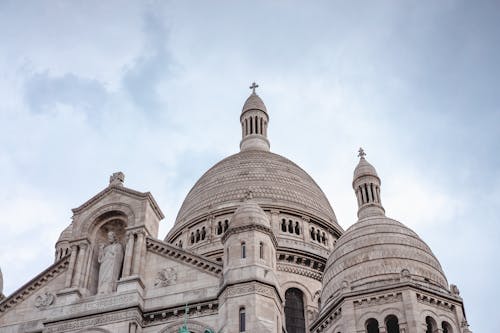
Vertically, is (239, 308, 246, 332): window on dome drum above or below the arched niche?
below

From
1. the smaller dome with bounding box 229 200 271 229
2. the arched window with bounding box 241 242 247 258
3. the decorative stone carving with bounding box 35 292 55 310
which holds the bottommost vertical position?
the decorative stone carving with bounding box 35 292 55 310

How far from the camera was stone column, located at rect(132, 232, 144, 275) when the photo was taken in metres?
27.7

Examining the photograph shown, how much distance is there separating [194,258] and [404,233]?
1411 cm

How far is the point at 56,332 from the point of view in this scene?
26781 millimetres

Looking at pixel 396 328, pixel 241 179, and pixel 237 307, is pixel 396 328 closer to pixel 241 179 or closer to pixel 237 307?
pixel 237 307

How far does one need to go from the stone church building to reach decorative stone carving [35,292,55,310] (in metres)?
0.05

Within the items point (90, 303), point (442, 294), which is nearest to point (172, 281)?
point (90, 303)

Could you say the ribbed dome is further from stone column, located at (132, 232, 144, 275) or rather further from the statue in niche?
the statue in niche

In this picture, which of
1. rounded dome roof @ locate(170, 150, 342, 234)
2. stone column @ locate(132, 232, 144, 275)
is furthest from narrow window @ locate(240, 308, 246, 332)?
rounded dome roof @ locate(170, 150, 342, 234)

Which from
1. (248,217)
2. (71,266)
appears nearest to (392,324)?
(248,217)

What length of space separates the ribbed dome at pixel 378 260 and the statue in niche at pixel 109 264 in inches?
431

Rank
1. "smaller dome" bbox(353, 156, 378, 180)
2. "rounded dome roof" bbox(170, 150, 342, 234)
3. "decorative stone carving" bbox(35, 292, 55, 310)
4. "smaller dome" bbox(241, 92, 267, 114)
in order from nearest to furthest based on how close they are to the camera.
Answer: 1. "decorative stone carving" bbox(35, 292, 55, 310)
2. "smaller dome" bbox(353, 156, 378, 180)
3. "rounded dome roof" bbox(170, 150, 342, 234)
4. "smaller dome" bbox(241, 92, 267, 114)

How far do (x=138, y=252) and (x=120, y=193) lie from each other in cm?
325

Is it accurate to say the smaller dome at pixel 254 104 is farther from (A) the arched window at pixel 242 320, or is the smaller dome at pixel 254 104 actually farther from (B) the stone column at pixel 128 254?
(A) the arched window at pixel 242 320
